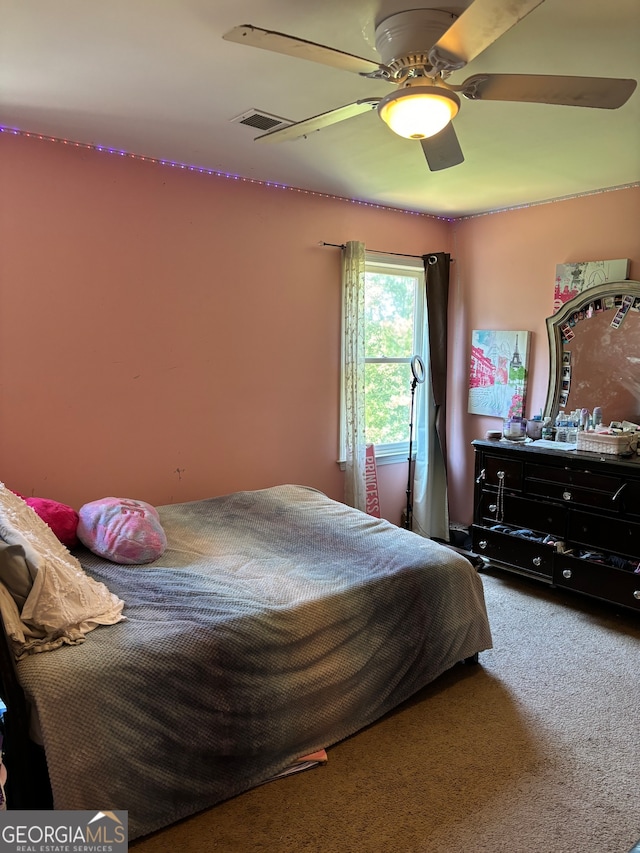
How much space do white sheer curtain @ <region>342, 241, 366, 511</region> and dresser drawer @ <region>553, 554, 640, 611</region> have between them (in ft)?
4.47

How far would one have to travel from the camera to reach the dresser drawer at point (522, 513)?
3473mm

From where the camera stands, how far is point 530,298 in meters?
4.11

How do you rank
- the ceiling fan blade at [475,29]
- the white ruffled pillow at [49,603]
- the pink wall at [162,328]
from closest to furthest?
the ceiling fan blade at [475,29] < the white ruffled pillow at [49,603] < the pink wall at [162,328]

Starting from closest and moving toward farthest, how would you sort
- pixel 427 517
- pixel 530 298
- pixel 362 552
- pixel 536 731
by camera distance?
pixel 536 731
pixel 362 552
pixel 530 298
pixel 427 517

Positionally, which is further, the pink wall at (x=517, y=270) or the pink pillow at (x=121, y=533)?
the pink wall at (x=517, y=270)

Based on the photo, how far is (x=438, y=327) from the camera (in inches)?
176

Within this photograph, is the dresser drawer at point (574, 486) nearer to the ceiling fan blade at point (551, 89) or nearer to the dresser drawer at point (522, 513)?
the dresser drawer at point (522, 513)

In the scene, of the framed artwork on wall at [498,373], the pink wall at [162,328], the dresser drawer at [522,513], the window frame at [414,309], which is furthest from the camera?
the window frame at [414,309]

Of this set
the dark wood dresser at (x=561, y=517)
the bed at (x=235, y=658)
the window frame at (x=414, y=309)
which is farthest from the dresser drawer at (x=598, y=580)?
the window frame at (x=414, y=309)

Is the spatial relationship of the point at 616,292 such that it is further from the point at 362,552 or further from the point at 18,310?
the point at 18,310

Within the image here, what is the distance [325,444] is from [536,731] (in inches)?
88.2

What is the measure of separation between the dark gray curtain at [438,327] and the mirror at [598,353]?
2.67 ft

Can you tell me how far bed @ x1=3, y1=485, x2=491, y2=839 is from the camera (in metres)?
1.71


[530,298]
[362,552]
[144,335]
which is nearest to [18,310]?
[144,335]
